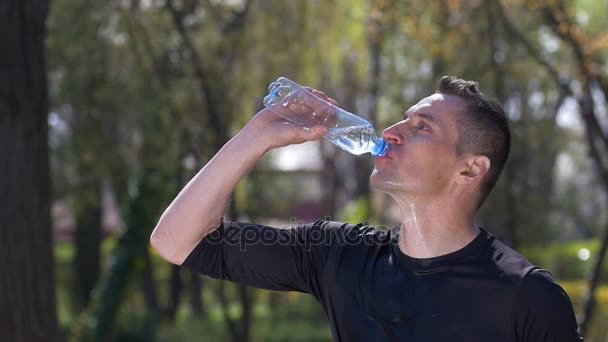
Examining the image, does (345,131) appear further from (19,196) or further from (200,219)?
(19,196)

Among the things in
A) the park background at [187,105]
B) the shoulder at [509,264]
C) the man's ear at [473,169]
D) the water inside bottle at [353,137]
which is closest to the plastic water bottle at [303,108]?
the water inside bottle at [353,137]

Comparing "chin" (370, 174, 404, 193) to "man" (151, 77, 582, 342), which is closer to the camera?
"man" (151, 77, 582, 342)

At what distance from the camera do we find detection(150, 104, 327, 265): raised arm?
2.54 metres

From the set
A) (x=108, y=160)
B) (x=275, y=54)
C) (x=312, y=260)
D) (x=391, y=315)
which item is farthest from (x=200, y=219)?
(x=108, y=160)

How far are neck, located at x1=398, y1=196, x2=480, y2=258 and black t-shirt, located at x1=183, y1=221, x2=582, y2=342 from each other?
→ 0.03 metres

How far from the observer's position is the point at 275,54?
11594mm

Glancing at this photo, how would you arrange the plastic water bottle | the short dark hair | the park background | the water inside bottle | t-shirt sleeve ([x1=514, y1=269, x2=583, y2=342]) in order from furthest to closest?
the park background
the water inside bottle
the plastic water bottle
the short dark hair
t-shirt sleeve ([x1=514, y1=269, x2=583, y2=342])

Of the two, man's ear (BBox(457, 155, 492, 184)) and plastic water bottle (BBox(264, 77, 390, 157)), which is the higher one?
plastic water bottle (BBox(264, 77, 390, 157))

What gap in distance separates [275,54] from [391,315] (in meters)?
9.47

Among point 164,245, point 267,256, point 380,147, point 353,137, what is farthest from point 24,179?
point 380,147

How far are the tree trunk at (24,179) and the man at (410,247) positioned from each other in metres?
3.16

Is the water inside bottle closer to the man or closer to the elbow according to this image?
the man

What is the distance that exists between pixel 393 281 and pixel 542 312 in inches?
16.7

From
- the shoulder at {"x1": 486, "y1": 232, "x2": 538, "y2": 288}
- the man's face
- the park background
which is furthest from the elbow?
the park background
